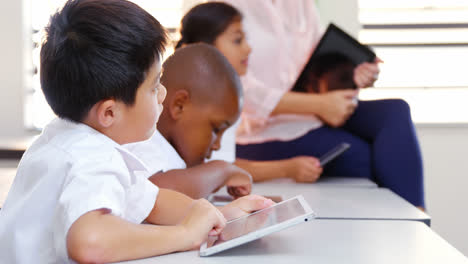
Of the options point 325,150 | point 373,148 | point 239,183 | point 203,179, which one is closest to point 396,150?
point 373,148

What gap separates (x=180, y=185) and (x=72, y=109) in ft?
1.10

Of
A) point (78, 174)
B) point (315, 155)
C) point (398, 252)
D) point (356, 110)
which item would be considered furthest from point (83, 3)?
point (356, 110)

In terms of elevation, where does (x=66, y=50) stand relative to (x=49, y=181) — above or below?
above

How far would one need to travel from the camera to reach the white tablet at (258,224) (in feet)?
2.00

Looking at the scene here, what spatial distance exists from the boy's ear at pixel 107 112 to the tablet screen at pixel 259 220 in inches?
7.5

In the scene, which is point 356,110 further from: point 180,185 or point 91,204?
point 91,204

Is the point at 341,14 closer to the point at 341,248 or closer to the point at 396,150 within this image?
the point at 396,150

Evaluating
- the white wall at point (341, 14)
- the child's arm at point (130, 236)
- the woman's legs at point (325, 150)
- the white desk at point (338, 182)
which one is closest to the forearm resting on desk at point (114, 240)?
the child's arm at point (130, 236)

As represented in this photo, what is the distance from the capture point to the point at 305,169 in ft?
4.83

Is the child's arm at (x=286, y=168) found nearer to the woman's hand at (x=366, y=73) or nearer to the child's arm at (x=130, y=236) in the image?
the woman's hand at (x=366, y=73)

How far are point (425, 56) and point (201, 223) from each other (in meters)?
2.35

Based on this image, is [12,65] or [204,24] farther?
[12,65]

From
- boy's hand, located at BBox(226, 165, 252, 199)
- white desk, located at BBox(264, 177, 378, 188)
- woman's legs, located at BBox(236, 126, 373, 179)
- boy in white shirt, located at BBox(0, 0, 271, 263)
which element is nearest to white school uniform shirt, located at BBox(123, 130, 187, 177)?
boy's hand, located at BBox(226, 165, 252, 199)

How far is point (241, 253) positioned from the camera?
0.65 m
